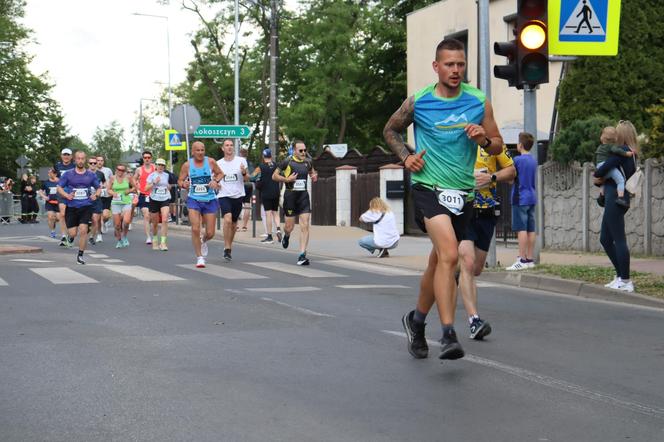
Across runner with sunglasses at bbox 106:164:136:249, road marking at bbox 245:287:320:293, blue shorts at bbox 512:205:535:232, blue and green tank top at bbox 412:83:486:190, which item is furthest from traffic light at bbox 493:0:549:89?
runner with sunglasses at bbox 106:164:136:249

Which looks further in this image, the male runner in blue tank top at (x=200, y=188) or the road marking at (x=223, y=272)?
the male runner in blue tank top at (x=200, y=188)

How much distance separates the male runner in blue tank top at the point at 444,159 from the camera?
6.51 metres

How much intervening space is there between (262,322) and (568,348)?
257 cm

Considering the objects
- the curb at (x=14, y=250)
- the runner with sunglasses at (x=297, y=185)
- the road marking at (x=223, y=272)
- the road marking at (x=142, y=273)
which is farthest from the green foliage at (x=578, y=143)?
the curb at (x=14, y=250)

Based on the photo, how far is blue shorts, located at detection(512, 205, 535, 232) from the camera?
13781 mm

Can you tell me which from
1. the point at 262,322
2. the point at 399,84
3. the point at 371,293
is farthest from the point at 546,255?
the point at 399,84

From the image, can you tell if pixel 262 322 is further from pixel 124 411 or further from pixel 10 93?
pixel 10 93

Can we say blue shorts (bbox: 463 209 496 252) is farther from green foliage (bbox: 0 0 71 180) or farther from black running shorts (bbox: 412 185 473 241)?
green foliage (bbox: 0 0 71 180)

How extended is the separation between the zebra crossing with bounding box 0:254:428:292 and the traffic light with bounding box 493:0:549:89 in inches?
114

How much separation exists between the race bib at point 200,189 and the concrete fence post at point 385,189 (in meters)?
10.8

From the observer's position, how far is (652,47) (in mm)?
24453

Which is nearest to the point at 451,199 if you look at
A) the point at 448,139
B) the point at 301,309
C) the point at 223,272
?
the point at 448,139

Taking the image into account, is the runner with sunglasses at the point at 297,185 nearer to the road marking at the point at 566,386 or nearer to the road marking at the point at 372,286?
the road marking at the point at 372,286

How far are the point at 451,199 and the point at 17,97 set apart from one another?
218 feet
